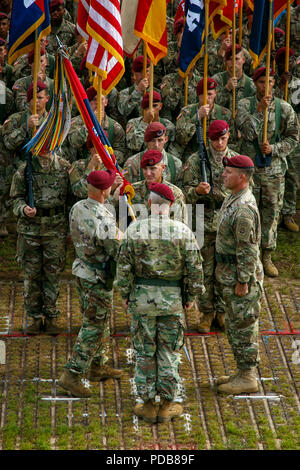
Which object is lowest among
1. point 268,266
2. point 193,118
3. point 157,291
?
point 157,291

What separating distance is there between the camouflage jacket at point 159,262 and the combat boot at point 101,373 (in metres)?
1.28

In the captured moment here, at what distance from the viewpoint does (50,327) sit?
389 inches

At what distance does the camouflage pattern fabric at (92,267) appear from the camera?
27.0 feet

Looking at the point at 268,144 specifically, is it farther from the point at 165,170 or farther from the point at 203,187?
the point at 203,187

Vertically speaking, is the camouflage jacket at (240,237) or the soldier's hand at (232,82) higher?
the soldier's hand at (232,82)

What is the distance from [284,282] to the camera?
11.0m

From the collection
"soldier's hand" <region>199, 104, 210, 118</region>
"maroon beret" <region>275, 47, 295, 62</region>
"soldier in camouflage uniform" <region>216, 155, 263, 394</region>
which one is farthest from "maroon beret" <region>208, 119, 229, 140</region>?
"maroon beret" <region>275, 47, 295, 62</region>

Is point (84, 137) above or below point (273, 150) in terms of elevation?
above

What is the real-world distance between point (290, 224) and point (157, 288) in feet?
16.9

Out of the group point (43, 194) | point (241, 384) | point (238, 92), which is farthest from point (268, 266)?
point (43, 194)

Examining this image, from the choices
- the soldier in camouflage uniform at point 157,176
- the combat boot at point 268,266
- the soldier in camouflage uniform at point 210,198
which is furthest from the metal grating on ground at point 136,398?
the soldier in camouflage uniform at point 157,176

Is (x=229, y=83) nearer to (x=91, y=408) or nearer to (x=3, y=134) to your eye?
(x=3, y=134)

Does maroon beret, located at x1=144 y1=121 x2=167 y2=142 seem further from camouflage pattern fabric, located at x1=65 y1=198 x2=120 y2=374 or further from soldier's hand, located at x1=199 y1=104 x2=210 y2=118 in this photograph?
camouflage pattern fabric, located at x1=65 y1=198 x2=120 y2=374

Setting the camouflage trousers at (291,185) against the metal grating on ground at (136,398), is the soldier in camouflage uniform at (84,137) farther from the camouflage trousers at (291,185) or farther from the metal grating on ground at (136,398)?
the camouflage trousers at (291,185)
